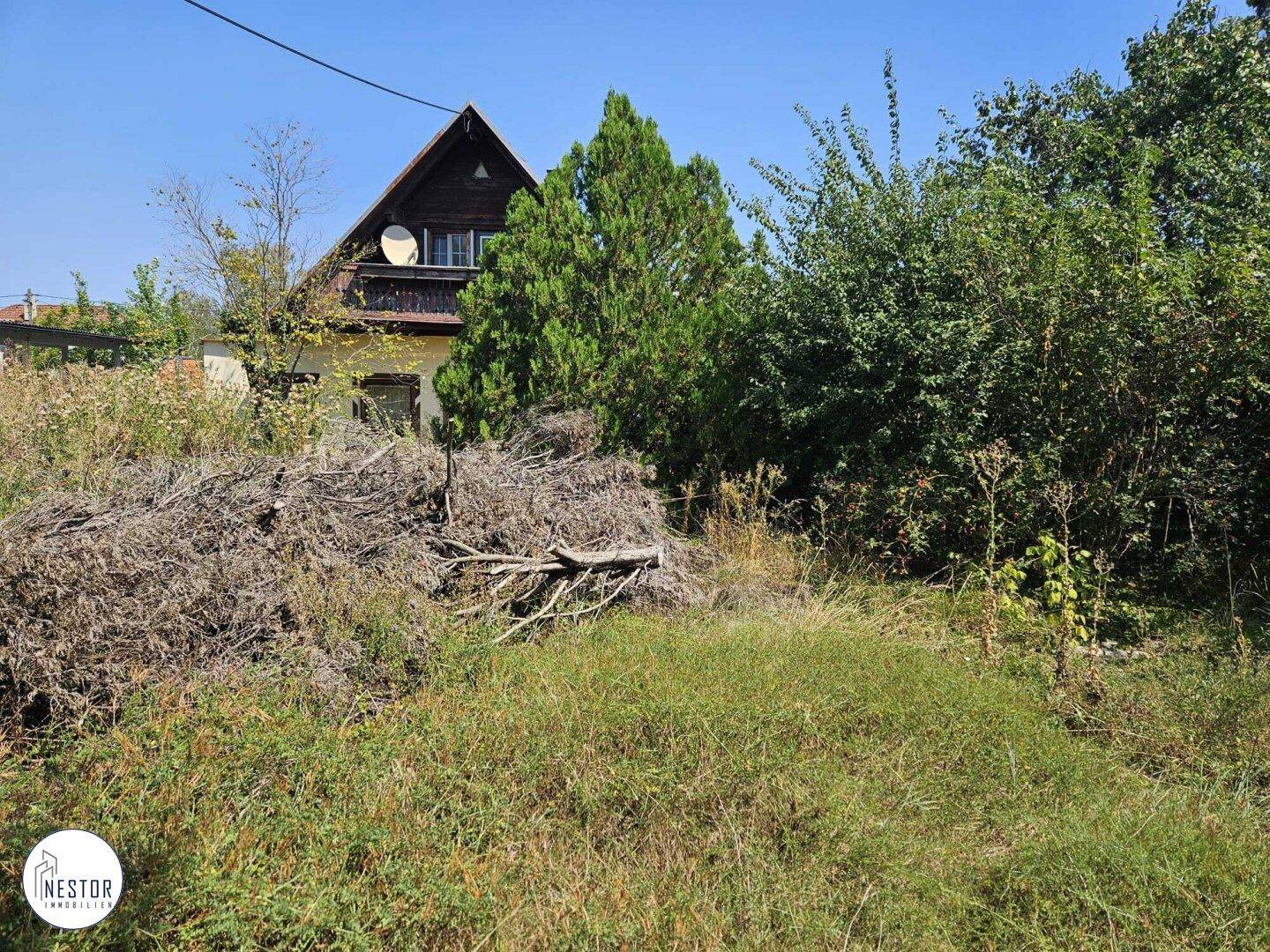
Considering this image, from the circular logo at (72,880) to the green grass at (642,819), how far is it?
0.08m

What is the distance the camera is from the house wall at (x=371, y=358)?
46.5 feet

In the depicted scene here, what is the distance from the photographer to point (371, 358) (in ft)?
46.2

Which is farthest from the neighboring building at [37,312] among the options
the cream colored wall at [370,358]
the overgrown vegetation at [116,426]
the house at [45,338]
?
the overgrown vegetation at [116,426]

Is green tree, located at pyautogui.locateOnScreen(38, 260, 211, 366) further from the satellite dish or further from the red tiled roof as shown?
the satellite dish

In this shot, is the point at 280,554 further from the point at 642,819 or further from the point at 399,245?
the point at 399,245

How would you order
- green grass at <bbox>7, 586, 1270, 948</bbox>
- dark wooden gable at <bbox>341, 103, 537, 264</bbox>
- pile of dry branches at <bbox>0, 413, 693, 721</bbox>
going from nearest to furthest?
green grass at <bbox>7, 586, 1270, 948</bbox> < pile of dry branches at <bbox>0, 413, 693, 721</bbox> < dark wooden gable at <bbox>341, 103, 537, 264</bbox>

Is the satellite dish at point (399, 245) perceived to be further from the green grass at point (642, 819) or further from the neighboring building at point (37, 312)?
the neighboring building at point (37, 312)

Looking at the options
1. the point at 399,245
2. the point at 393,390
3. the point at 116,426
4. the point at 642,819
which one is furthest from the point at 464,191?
the point at 642,819

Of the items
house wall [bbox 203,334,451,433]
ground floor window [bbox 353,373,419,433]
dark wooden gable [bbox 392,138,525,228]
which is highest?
dark wooden gable [bbox 392,138,525,228]

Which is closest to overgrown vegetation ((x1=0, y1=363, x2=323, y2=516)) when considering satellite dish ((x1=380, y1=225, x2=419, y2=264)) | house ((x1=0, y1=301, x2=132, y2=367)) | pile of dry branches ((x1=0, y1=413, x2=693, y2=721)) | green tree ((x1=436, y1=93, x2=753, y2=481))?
pile of dry branches ((x1=0, y1=413, x2=693, y2=721))

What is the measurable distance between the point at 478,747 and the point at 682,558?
3.32 metres

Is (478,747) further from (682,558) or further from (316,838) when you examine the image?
(682,558)

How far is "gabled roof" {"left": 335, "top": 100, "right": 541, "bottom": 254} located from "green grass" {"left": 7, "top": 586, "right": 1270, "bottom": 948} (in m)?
14.2

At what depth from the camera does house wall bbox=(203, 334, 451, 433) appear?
14.2 m
